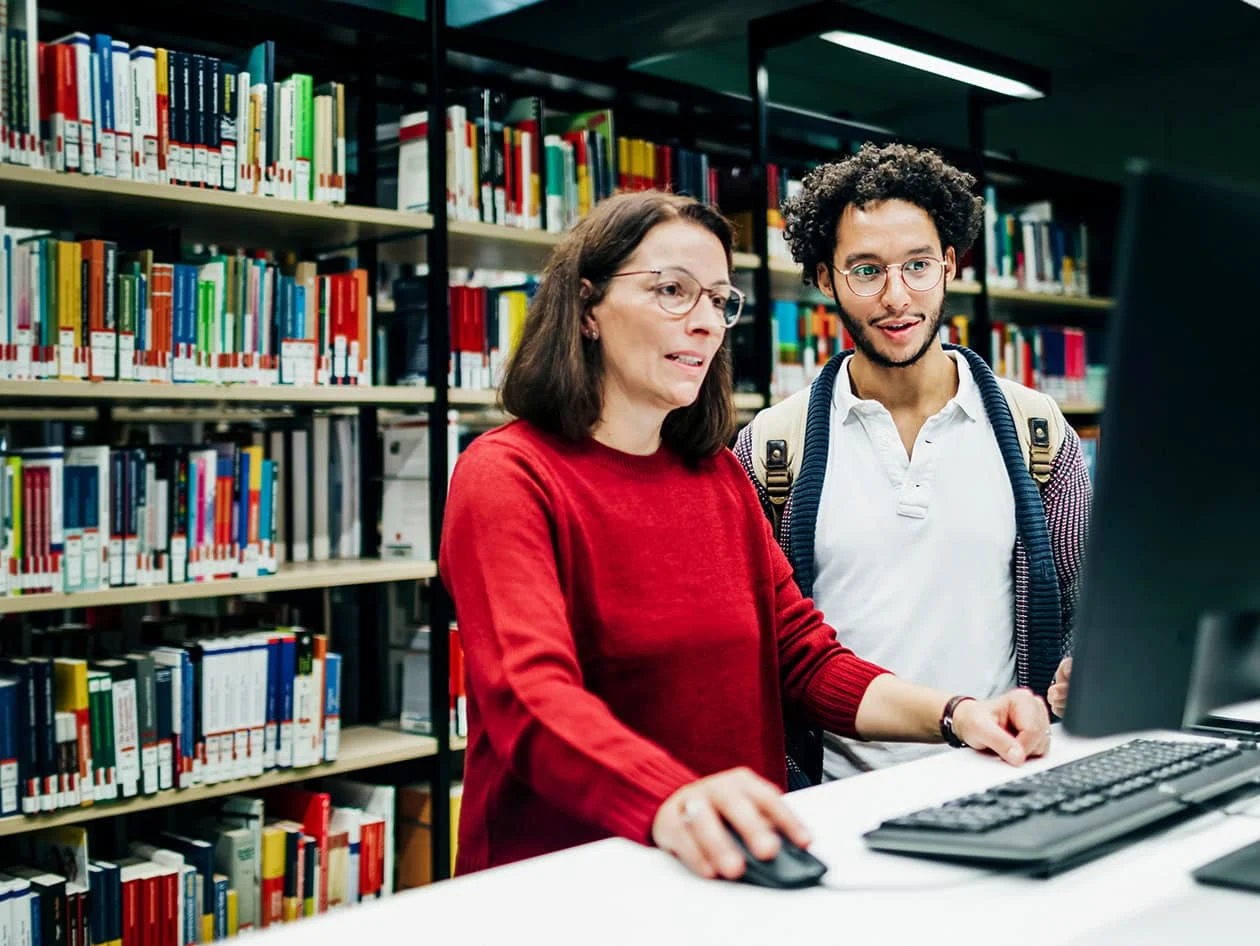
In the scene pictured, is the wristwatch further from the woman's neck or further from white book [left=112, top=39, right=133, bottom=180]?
white book [left=112, top=39, right=133, bottom=180]

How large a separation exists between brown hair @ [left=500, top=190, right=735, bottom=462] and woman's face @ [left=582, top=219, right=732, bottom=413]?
1 centimetres

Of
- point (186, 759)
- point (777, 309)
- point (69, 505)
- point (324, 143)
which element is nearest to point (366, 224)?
point (324, 143)

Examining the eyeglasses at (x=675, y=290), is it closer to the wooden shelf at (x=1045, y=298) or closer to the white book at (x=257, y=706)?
the white book at (x=257, y=706)

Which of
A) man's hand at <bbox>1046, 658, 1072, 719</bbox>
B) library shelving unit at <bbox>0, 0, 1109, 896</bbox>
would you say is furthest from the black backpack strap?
library shelving unit at <bbox>0, 0, 1109, 896</bbox>

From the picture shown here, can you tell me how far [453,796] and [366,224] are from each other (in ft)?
4.43

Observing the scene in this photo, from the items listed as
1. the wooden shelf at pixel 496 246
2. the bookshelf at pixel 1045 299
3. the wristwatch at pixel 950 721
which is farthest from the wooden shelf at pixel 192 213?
the bookshelf at pixel 1045 299

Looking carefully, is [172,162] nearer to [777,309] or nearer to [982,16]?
[777,309]

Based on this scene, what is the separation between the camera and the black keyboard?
0.89 m

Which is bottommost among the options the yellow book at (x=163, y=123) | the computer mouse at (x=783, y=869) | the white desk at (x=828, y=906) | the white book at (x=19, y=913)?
the white book at (x=19, y=913)

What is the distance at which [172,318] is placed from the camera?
2.43 meters

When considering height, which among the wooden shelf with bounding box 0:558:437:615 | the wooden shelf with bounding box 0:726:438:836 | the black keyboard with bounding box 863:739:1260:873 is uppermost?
the black keyboard with bounding box 863:739:1260:873

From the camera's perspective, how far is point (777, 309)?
3.71 meters

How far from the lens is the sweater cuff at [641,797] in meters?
0.94

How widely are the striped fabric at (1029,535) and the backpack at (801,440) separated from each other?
0.7 inches
